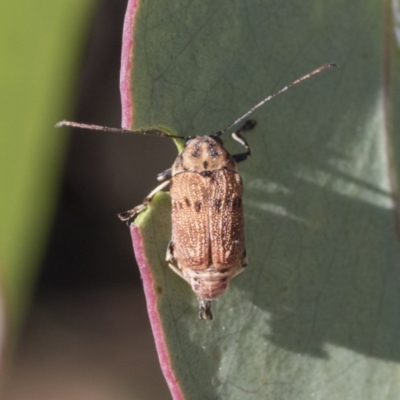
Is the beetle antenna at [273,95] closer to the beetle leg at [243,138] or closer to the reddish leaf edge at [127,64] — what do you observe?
the beetle leg at [243,138]

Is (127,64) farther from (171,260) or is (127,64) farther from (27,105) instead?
(27,105)

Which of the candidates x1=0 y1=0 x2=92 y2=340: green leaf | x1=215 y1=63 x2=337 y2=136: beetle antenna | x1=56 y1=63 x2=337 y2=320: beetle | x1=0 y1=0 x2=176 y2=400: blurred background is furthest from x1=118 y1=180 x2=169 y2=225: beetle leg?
x1=0 y1=0 x2=176 y2=400: blurred background

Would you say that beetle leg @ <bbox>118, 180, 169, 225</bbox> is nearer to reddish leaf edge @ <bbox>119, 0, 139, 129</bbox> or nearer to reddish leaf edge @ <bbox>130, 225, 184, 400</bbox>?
reddish leaf edge @ <bbox>130, 225, 184, 400</bbox>

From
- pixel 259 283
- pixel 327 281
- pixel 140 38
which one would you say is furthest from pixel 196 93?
pixel 327 281

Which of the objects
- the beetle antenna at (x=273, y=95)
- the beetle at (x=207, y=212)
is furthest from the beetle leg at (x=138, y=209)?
the beetle antenna at (x=273, y=95)

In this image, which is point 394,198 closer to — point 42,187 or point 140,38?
point 140,38
